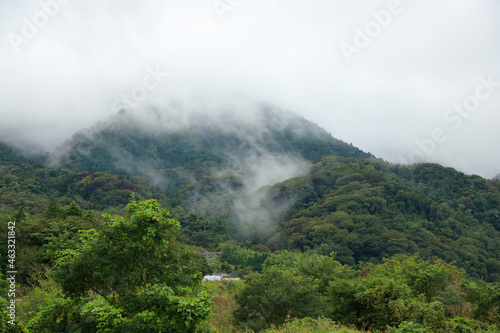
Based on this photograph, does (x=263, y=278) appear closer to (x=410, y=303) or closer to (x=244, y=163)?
(x=410, y=303)

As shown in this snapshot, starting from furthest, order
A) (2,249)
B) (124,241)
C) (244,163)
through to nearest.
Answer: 1. (244,163)
2. (2,249)
3. (124,241)

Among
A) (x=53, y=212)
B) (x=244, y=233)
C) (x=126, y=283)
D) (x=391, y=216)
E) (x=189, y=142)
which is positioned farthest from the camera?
(x=189, y=142)

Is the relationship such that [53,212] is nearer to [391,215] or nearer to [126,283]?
[126,283]

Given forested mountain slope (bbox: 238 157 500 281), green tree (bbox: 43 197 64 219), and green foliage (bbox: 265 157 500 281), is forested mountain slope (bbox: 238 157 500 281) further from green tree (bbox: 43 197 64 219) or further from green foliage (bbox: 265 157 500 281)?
green tree (bbox: 43 197 64 219)

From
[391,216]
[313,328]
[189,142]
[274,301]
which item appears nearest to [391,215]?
[391,216]

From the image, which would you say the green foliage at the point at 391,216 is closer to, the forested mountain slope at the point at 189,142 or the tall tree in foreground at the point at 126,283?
the tall tree in foreground at the point at 126,283

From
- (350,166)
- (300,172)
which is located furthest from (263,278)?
(300,172)

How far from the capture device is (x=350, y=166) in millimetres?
115062

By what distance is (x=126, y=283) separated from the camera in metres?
8.86

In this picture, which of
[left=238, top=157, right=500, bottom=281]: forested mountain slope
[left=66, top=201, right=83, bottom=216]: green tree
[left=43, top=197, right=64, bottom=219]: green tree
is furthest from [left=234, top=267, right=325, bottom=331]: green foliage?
[left=238, top=157, right=500, bottom=281]: forested mountain slope

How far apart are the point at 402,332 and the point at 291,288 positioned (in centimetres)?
823

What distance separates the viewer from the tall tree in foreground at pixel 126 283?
7578 mm

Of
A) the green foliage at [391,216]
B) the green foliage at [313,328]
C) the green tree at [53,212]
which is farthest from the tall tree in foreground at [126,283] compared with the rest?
the green foliage at [391,216]

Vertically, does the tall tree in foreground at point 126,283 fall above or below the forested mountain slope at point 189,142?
below
